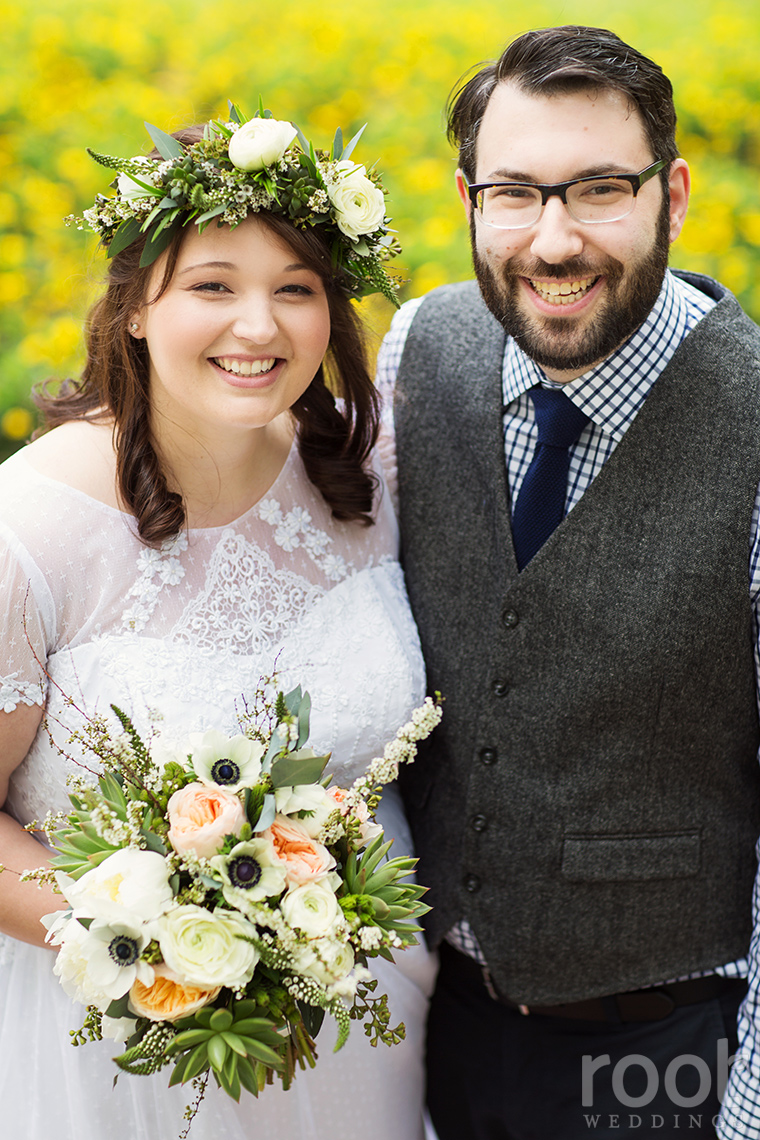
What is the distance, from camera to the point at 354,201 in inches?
70.7

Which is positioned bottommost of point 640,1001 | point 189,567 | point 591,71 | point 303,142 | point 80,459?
point 640,1001

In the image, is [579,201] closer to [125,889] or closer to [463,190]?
[463,190]

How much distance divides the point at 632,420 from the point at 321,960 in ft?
3.72

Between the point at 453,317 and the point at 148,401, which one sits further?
the point at 453,317

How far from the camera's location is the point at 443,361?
2207 mm

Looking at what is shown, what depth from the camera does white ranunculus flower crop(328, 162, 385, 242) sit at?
179 centimetres

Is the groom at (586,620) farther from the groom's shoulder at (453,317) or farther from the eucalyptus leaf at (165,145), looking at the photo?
the eucalyptus leaf at (165,145)

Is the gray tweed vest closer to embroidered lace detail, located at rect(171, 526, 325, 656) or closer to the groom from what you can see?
the groom

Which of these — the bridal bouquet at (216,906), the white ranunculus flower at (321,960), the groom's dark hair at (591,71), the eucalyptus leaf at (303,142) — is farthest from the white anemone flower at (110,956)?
the groom's dark hair at (591,71)

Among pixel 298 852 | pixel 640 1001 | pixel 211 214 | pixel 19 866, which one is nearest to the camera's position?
pixel 298 852

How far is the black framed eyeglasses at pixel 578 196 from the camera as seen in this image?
1.80m

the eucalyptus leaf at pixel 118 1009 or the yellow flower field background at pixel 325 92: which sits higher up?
the yellow flower field background at pixel 325 92

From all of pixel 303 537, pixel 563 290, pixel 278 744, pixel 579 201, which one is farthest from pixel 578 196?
pixel 278 744

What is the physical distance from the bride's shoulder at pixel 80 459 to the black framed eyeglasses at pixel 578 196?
87 centimetres
